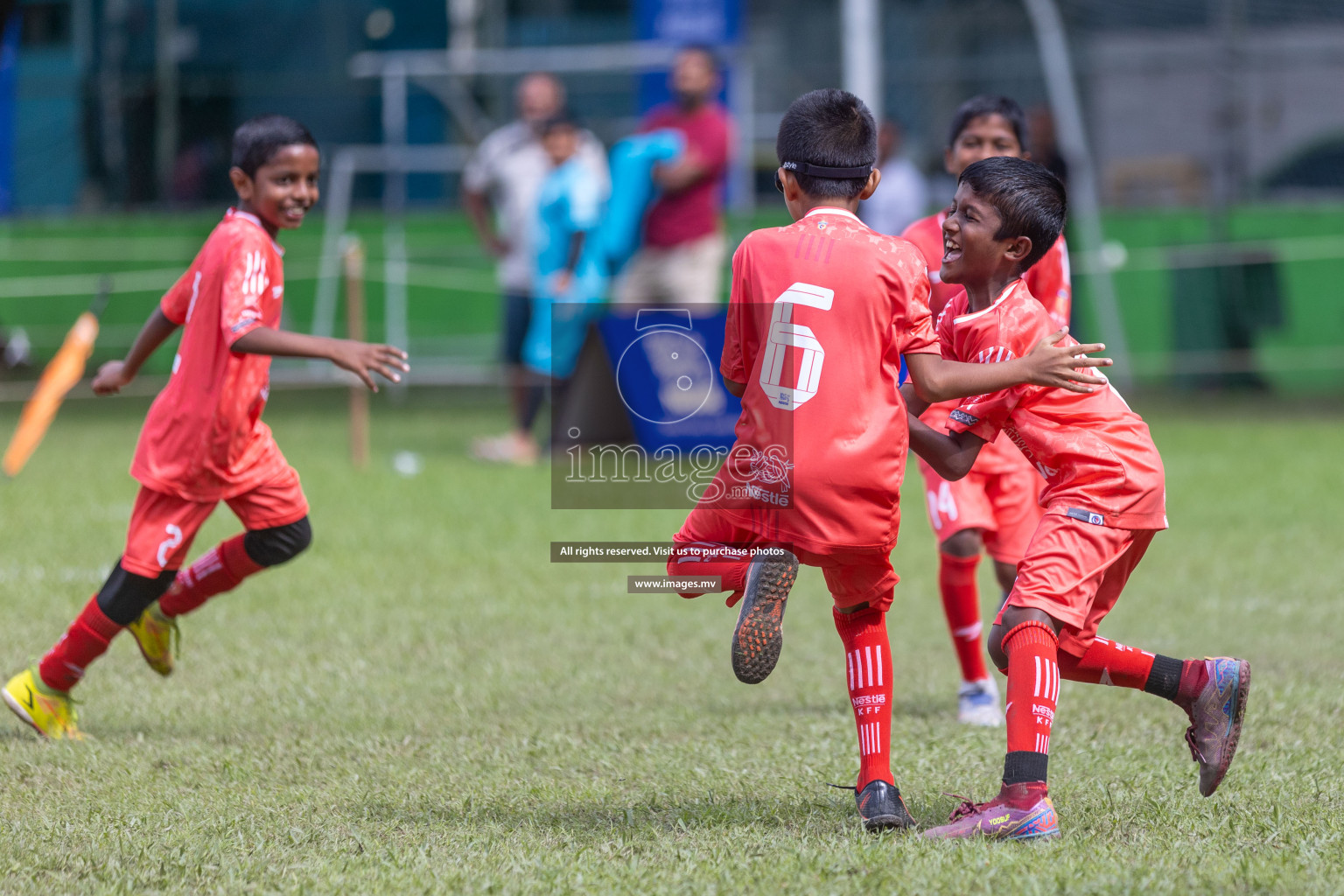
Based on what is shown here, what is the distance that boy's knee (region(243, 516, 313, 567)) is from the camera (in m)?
4.71

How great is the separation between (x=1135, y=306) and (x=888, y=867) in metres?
12.4

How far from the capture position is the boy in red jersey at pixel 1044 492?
11.5 ft

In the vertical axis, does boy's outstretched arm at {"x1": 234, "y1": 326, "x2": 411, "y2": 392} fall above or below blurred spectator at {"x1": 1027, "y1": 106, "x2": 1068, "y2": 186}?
below

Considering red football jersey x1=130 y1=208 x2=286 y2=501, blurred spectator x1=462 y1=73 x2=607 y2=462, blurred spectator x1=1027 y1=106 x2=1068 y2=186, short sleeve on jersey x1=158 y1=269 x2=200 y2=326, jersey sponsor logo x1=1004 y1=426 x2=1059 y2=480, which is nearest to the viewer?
jersey sponsor logo x1=1004 y1=426 x2=1059 y2=480

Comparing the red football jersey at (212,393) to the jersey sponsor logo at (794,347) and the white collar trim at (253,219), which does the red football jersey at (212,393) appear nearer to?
the white collar trim at (253,219)

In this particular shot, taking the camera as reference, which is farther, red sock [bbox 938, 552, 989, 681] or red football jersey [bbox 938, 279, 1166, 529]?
red sock [bbox 938, 552, 989, 681]

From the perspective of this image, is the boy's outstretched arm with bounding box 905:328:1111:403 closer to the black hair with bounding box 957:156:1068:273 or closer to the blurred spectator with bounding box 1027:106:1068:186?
the black hair with bounding box 957:156:1068:273

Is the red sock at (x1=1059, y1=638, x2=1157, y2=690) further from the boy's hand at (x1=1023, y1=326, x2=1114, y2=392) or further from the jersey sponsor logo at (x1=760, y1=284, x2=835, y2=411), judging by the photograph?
the jersey sponsor logo at (x1=760, y1=284, x2=835, y2=411)

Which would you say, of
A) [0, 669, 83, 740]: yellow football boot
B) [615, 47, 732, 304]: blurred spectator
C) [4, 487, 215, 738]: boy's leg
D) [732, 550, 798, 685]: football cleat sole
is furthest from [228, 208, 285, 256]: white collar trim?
[615, 47, 732, 304]: blurred spectator

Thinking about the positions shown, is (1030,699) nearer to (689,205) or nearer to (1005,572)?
(1005,572)

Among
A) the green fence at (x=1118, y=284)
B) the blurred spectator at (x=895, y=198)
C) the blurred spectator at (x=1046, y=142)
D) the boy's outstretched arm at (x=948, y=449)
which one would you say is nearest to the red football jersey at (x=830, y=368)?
the boy's outstretched arm at (x=948, y=449)

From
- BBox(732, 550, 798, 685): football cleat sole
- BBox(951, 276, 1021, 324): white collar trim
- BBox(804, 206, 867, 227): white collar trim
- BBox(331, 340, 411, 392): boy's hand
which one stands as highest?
BBox(804, 206, 867, 227): white collar trim

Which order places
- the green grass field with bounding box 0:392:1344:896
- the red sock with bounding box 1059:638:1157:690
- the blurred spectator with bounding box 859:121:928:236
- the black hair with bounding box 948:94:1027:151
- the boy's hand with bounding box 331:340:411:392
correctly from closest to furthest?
the green grass field with bounding box 0:392:1344:896 < the red sock with bounding box 1059:638:1157:690 < the boy's hand with bounding box 331:340:411:392 < the black hair with bounding box 948:94:1027:151 < the blurred spectator with bounding box 859:121:928:236

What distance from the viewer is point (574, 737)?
15.1 ft
